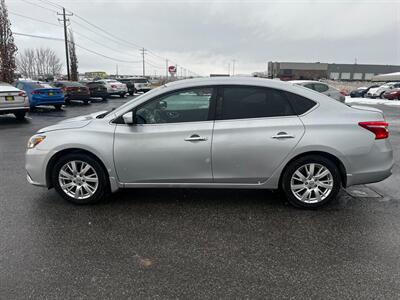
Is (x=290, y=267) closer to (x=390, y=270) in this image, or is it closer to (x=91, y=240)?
(x=390, y=270)

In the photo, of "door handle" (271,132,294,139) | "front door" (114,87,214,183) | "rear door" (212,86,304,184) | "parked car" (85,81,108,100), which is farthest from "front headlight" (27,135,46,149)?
"parked car" (85,81,108,100)

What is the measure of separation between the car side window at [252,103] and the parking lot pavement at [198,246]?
119 cm

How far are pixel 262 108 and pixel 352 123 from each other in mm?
1095

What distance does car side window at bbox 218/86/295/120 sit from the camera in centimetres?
384

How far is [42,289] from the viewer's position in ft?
8.07

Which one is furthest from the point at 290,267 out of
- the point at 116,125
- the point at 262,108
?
the point at 116,125

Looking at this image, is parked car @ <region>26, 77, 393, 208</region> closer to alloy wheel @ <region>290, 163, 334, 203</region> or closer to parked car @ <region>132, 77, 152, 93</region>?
alloy wheel @ <region>290, 163, 334, 203</region>

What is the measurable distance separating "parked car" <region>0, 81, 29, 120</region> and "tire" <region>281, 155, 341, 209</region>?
10968 millimetres

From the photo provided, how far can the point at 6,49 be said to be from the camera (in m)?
22.6

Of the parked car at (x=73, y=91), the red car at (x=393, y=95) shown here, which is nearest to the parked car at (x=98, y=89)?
the parked car at (x=73, y=91)

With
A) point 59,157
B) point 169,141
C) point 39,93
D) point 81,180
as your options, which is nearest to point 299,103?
point 169,141

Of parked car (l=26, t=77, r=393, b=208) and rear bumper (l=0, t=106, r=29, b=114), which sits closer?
parked car (l=26, t=77, r=393, b=208)

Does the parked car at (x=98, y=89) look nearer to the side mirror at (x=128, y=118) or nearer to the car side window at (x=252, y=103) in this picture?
the side mirror at (x=128, y=118)

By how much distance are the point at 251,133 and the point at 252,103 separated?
1.35 ft
